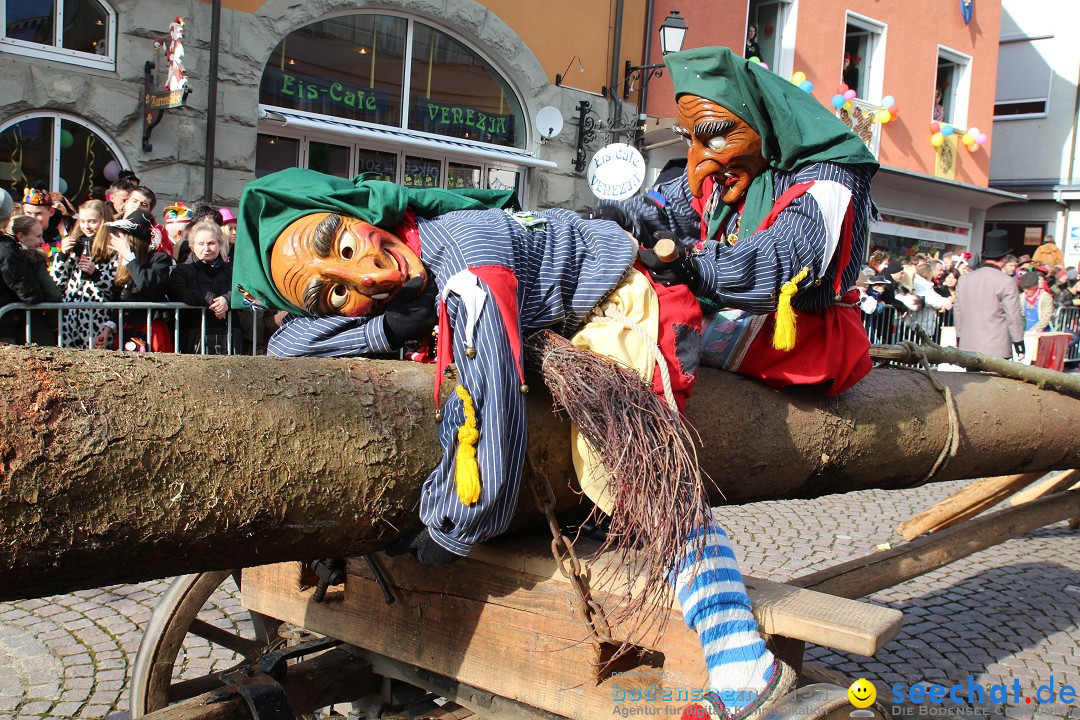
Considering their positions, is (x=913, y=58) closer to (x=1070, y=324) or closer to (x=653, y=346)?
(x=1070, y=324)

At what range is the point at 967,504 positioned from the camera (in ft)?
15.0

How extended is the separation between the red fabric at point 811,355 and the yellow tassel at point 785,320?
15cm

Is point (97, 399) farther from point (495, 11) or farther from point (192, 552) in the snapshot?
point (495, 11)

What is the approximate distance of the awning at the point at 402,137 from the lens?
902 centimetres

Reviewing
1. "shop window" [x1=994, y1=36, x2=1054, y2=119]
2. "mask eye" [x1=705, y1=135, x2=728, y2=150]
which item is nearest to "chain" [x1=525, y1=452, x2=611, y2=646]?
"mask eye" [x1=705, y1=135, x2=728, y2=150]

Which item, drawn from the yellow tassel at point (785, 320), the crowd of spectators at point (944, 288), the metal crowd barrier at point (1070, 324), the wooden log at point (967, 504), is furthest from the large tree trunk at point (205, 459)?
the metal crowd barrier at point (1070, 324)

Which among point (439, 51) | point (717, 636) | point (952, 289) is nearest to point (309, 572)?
point (717, 636)

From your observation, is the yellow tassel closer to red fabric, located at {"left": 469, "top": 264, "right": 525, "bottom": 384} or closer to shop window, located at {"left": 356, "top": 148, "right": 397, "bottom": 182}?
red fabric, located at {"left": 469, "top": 264, "right": 525, "bottom": 384}

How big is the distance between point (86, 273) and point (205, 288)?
2.01ft

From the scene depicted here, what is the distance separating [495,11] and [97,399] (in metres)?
9.80

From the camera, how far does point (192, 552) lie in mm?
1681

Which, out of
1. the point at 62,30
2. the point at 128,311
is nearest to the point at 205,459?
the point at 128,311

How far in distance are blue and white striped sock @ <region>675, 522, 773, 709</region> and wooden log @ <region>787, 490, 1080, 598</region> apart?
89 cm

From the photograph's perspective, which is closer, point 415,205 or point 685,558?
point 685,558
